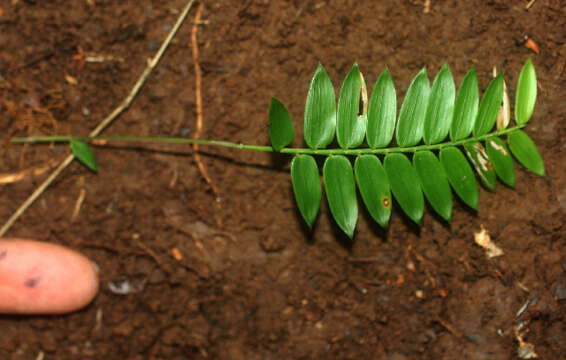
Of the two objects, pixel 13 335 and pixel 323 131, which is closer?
pixel 323 131

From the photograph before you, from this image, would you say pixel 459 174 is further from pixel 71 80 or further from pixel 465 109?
pixel 71 80

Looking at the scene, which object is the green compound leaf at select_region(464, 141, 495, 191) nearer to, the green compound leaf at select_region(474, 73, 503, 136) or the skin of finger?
the green compound leaf at select_region(474, 73, 503, 136)

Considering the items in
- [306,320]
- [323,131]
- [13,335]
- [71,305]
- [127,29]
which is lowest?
[13,335]

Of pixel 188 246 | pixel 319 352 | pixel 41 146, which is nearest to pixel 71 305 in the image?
pixel 188 246

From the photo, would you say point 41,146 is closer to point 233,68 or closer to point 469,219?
point 233,68

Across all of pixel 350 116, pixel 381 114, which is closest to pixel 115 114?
pixel 350 116

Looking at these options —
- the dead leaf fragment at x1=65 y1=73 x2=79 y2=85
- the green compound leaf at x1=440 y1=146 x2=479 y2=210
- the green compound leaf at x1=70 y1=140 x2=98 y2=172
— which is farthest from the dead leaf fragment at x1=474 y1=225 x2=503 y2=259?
the dead leaf fragment at x1=65 y1=73 x2=79 y2=85
